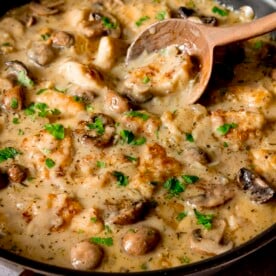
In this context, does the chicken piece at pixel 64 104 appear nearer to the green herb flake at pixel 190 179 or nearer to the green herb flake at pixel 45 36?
the green herb flake at pixel 45 36

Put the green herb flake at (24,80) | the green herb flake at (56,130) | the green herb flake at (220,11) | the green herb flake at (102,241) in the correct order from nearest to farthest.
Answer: the green herb flake at (102,241)
the green herb flake at (56,130)
the green herb flake at (24,80)
the green herb flake at (220,11)

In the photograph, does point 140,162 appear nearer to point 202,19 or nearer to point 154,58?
point 154,58

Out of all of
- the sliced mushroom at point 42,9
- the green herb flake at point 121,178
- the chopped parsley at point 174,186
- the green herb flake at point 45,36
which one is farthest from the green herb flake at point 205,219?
the sliced mushroom at point 42,9

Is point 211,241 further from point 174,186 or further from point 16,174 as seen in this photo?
point 16,174

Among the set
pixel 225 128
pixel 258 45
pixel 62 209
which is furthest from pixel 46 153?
pixel 258 45

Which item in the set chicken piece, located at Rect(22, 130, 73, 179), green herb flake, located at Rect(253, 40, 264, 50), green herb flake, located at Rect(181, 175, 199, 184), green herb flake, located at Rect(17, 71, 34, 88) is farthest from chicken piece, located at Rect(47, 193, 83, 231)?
green herb flake, located at Rect(253, 40, 264, 50)
